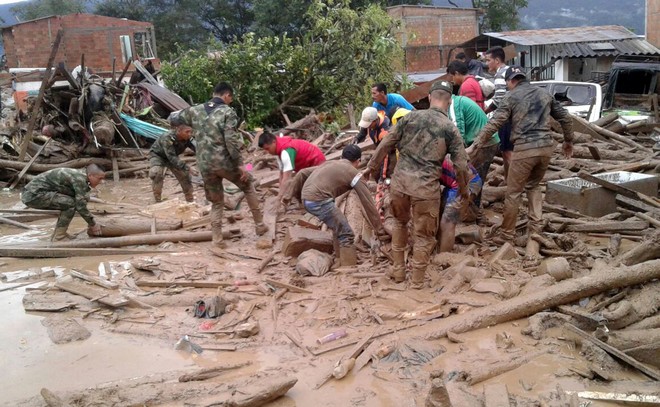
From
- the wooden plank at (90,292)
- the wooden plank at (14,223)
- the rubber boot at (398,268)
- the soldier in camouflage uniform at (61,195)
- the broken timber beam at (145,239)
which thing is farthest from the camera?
the wooden plank at (14,223)

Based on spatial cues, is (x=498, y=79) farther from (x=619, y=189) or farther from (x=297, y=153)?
(x=297, y=153)

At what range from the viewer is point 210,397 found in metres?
4.25

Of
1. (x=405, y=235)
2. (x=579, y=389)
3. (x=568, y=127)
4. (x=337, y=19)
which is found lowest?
(x=579, y=389)

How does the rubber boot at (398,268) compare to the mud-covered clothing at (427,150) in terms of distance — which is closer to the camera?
the mud-covered clothing at (427,150)

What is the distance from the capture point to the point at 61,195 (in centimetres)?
822

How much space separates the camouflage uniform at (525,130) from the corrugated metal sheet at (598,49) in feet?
61.9

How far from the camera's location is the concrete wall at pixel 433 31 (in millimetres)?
30109

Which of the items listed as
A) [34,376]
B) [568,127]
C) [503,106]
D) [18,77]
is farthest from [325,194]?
[18,77]

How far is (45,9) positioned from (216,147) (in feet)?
148

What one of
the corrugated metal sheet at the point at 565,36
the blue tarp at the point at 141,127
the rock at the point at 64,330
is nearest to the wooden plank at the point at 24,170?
the blue tarp at the point at 141,127

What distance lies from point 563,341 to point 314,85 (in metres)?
13.0

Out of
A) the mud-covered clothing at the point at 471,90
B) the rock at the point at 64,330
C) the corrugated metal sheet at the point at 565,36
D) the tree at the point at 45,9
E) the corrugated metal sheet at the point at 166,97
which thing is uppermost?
the tree at the point at 45,9

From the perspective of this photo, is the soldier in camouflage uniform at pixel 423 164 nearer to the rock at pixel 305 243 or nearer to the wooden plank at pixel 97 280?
the rock at pixel 305 243

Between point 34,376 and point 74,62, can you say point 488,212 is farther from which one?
point 74,62
